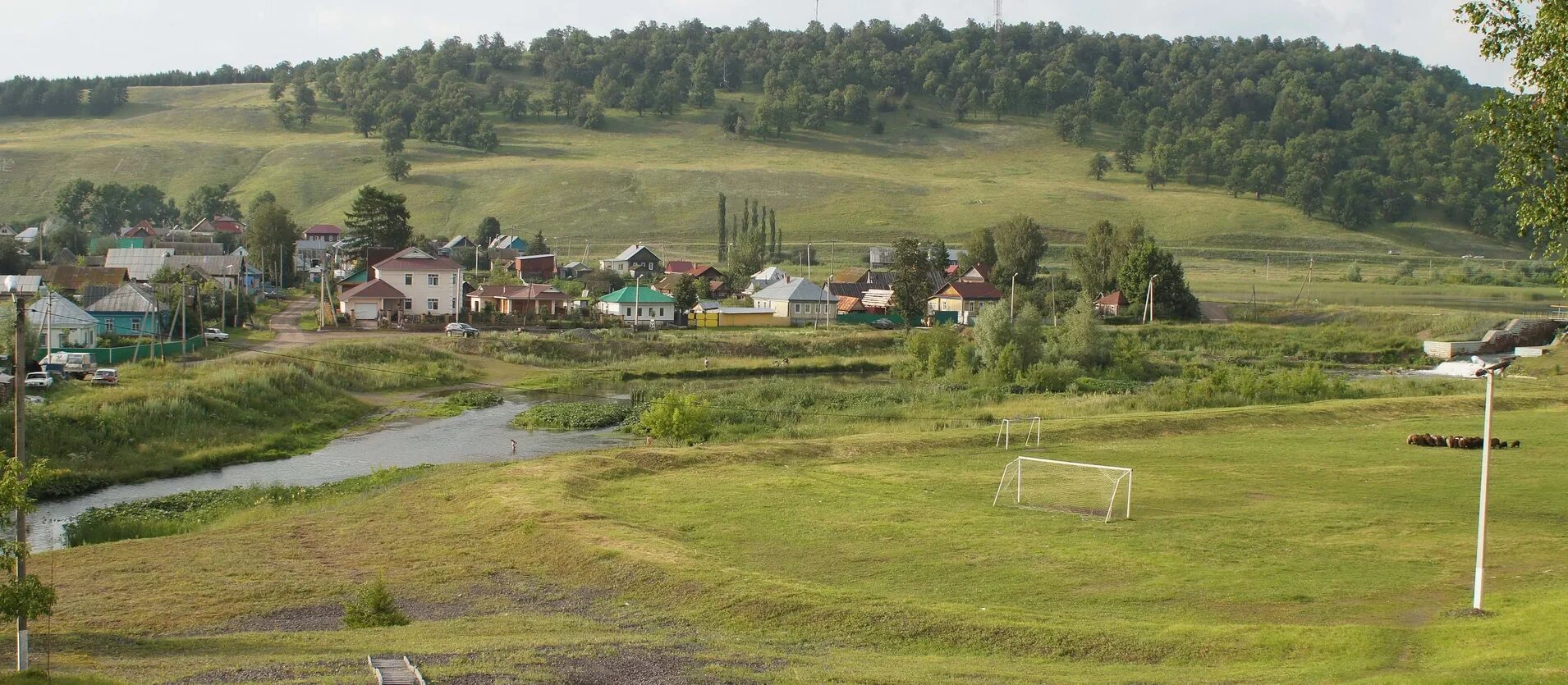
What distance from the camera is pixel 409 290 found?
64.3 meters

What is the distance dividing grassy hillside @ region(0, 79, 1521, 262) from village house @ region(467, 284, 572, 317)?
112 ft

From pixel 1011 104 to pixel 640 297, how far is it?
119548 millimetres

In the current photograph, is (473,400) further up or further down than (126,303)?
further down

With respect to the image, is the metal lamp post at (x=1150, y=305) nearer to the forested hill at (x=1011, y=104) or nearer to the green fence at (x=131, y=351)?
the green fence at (x=131, y=351)

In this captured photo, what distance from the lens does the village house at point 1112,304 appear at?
7250 cm

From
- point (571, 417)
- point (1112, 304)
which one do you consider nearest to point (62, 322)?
point (571, 417)

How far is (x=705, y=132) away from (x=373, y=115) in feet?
133

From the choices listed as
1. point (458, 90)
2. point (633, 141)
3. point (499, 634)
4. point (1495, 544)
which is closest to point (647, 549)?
point (499, 634)

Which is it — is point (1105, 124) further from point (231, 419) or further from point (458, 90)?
point (231, 419)

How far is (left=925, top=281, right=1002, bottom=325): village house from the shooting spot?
240 feet

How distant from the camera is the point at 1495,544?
18.7m

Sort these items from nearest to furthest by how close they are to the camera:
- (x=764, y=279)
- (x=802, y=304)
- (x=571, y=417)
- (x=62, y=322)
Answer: (x=571, y=417), (x=62, y=322), (x=802, y=304), (x=764, y=279)

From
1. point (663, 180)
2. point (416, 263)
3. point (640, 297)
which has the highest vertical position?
point (663, 180)

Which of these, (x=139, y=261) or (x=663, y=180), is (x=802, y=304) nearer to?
(x=139, y=261)
